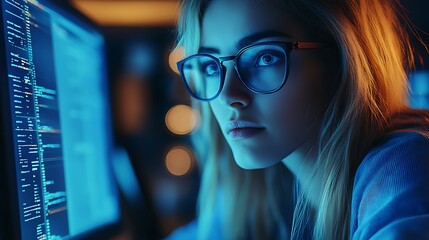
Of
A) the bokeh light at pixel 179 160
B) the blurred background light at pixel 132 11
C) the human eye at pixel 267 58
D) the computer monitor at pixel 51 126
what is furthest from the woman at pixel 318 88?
the blurred background light at pixel 132 11

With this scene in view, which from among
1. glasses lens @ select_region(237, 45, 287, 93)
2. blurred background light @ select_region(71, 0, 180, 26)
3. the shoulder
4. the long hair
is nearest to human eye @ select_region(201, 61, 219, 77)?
glasses lens @ select_region(237, 45, 287, 93)

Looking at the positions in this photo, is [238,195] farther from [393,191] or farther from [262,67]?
[393,191]

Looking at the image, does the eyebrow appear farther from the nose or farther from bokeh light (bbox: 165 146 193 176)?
bokeh light (bbox: 165 146 193 176)

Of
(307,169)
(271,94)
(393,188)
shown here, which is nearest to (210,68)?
(271,94)

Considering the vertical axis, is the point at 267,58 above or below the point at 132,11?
below

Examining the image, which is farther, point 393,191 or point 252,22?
point 252,22

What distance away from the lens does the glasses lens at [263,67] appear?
74 centimetres

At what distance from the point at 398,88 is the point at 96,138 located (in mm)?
651

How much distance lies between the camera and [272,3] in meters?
0.76

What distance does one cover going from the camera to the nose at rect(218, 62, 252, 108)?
2.52 ft

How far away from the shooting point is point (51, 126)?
0.69 metres

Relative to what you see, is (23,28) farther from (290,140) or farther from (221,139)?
(221,139)

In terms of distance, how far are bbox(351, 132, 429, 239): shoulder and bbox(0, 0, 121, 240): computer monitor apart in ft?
1.53

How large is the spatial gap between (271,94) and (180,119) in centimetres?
114
